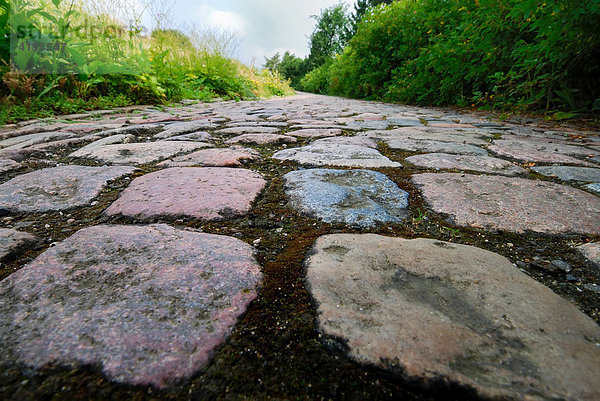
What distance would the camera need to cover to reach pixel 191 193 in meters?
1.10

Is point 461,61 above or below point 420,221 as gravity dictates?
above

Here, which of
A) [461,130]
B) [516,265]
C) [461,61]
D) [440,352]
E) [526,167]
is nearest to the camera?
[440,352]

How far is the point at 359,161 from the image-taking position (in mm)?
1562

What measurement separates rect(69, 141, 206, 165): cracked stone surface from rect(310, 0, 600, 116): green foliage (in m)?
3.43

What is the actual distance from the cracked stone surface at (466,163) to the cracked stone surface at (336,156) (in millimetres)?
164

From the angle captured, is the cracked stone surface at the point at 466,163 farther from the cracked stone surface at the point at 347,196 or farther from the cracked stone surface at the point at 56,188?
the cracked stone surface at the point at 56,188

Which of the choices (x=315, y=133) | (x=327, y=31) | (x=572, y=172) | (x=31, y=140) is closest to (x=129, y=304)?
(x=572, y=172)

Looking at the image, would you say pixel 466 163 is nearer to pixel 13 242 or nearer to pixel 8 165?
pixel 13 242

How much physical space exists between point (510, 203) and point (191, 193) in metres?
1.13

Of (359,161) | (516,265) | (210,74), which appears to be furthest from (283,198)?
(210,74)

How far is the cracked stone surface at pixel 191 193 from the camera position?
979mm

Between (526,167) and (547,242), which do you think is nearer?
(547,242)

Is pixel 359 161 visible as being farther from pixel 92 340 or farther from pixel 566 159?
pixel 92 340

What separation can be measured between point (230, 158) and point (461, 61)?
4.63 meters
